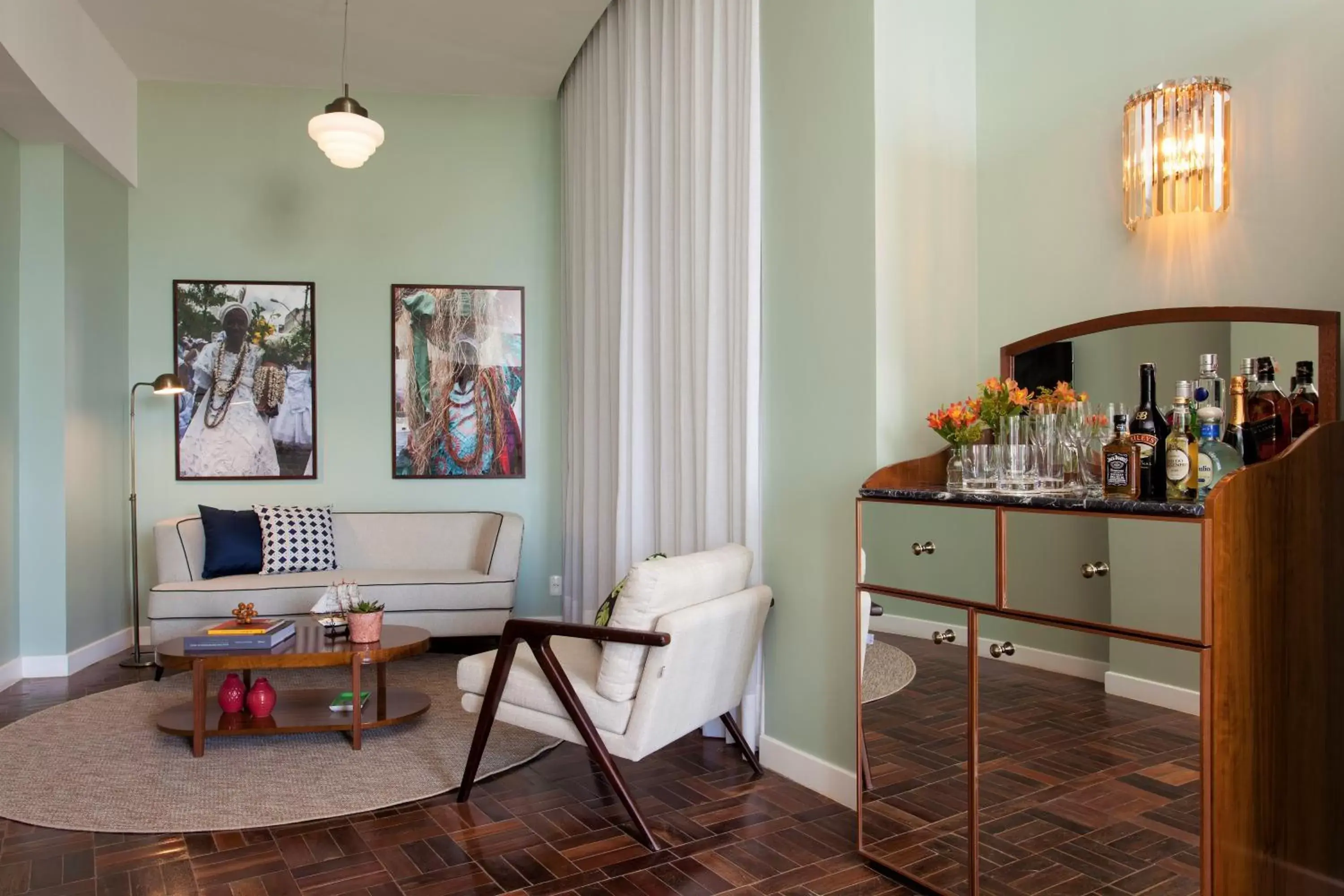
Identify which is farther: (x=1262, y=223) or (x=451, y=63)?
(x=451, y=63)

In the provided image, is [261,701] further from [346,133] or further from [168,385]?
[346,133]

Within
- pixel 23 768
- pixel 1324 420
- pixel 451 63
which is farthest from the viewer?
pixel 451 63

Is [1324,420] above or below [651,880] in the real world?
above

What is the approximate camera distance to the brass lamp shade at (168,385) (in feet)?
17.6

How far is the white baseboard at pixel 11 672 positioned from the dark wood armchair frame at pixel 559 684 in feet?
10.2

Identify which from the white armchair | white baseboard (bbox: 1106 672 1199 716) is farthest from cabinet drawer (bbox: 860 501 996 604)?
the white armchair

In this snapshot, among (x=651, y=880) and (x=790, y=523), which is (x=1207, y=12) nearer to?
(x=790, y=523)

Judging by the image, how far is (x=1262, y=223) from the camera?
2.47 meters

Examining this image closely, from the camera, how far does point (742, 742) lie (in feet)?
11.5

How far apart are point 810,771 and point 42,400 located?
180 inches

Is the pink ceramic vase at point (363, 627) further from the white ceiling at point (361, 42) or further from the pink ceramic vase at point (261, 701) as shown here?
the white ceiling at point (361, 42)

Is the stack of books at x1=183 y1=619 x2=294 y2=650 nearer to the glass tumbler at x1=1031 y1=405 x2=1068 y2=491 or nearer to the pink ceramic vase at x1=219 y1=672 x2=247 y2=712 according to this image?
the pink ceramic vase at x1=219 y1=672 x2=247 y2=712

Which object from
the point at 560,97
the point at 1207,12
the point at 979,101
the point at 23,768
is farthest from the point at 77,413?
the point at 1207,12

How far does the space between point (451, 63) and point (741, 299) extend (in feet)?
10.3
